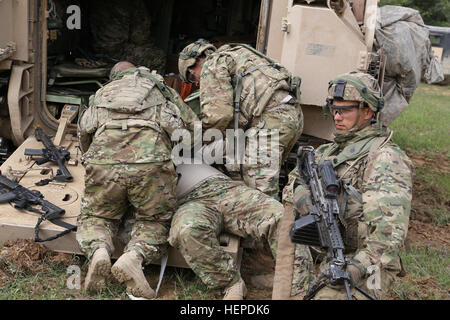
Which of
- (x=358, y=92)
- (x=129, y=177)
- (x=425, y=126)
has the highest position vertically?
(x=358, y=92)

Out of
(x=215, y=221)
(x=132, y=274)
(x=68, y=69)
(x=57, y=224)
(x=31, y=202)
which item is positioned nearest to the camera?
(x=132, y=274)

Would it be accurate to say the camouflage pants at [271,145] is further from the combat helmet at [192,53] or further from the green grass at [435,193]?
the green grass at [435,193]

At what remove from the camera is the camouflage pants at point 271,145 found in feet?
16.3

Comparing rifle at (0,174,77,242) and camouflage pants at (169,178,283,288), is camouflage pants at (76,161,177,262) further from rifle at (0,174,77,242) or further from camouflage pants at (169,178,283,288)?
rifle at (0,174,77,242)

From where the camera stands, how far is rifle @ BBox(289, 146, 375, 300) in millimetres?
2840

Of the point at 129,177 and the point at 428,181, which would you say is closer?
the point at 129,177

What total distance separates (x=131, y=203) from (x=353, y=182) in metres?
1.61

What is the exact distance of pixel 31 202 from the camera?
15.3 feet

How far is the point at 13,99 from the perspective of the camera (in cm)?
578

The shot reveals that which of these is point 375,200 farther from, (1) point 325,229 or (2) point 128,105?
(2) point 128,105

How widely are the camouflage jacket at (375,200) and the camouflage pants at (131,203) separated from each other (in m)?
0.96

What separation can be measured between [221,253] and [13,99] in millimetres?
2887

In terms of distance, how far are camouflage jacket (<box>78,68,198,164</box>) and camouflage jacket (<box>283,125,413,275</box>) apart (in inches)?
42.3

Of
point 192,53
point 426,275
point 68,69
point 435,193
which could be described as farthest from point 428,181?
point 68,69
